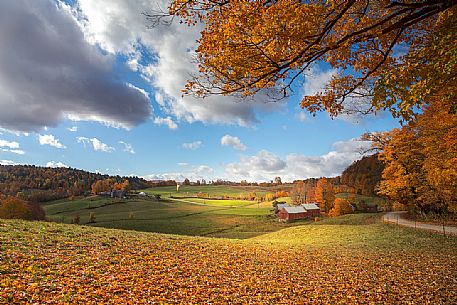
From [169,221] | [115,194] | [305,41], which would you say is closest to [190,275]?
[305,41]

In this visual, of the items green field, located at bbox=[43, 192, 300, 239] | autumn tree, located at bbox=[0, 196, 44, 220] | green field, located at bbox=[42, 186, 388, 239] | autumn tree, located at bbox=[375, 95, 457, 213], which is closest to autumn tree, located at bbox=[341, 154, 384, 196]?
green field, located at bbox=[42, 186, 388, 239]

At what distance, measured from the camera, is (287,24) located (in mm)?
7125

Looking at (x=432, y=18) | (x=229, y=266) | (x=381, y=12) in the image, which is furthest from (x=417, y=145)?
(x=229, y=266)

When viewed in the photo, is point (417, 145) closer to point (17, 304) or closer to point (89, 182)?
point (17, 304)

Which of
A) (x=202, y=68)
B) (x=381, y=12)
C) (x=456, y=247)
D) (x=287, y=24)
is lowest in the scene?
(x=456, y=247)

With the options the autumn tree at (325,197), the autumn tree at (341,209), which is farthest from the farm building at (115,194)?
the autumn tree at (341,209)

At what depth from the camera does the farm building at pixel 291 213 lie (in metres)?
61.9

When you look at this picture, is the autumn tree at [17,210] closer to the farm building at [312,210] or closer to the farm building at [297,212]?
the farm building at [297,212]

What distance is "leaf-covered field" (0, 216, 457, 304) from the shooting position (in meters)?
6.69

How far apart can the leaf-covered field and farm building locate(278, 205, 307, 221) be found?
1928 inches

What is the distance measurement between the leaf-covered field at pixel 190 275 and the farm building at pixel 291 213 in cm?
4897

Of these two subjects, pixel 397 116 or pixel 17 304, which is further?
pixel 397 116

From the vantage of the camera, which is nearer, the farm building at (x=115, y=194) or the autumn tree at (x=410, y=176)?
the autumn tree at (x=410, y=176)

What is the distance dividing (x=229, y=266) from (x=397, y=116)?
8.29 m
